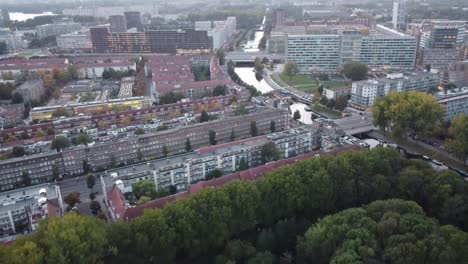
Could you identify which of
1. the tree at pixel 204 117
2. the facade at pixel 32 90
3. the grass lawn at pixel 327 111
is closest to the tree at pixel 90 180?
the tree at pixel 204 117

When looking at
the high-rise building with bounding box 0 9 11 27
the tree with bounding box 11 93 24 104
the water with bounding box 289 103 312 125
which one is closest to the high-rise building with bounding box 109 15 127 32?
the high-rise building with bounding box 0 9 11 27

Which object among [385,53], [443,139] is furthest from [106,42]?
[443,139]

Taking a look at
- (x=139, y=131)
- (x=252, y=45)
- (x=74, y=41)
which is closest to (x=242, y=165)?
(x=139, y=131)

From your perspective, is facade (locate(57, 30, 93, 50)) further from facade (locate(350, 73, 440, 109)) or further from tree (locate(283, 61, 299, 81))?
facade (locate(350, 73, 440, 109))

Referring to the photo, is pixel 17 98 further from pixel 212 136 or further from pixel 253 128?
pixel 253 128

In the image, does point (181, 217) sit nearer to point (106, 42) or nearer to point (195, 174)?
point (195, 174)

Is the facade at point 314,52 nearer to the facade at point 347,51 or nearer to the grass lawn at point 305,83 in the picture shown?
the facade at point 347,51
